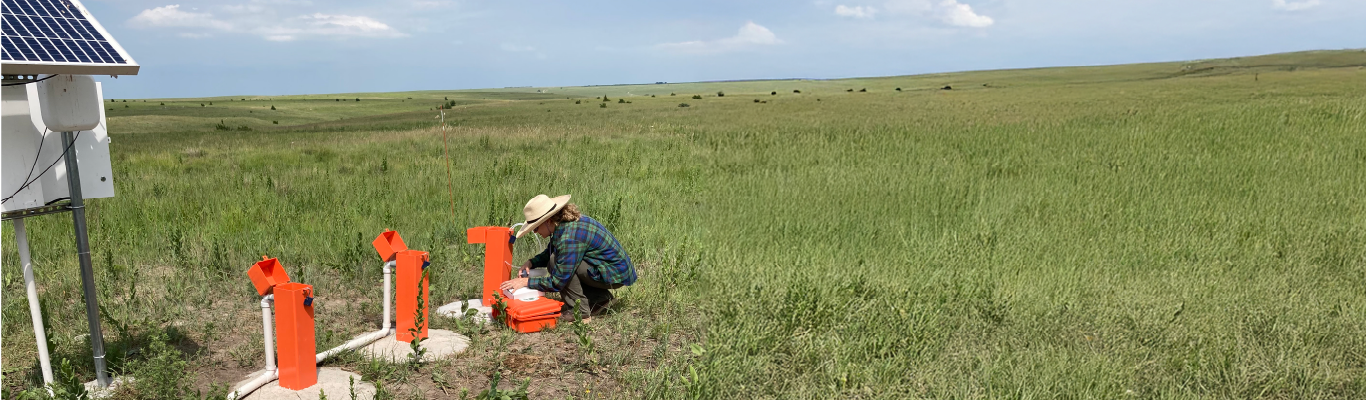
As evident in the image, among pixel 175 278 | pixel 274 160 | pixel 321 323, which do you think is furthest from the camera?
pixel 274 160

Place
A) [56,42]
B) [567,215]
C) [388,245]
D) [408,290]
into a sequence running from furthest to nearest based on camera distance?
[567,215] → [388,245] → [408,290] → [56,42]

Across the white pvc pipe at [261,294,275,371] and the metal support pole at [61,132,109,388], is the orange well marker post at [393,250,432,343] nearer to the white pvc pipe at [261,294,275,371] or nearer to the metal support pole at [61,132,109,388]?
the white pvc pipe at [261,294,275,371]

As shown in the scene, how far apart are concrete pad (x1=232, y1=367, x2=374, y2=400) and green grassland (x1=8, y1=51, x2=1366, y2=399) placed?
141 mm

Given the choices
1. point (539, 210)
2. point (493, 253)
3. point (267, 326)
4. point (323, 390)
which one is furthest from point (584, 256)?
point (267, 326)

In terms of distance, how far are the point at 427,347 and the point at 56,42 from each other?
2.52m

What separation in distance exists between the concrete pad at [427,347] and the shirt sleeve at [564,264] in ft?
2.05

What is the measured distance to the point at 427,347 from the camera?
16.4ft

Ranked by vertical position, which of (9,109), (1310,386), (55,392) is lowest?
(1310,386)

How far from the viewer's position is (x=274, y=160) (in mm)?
15070

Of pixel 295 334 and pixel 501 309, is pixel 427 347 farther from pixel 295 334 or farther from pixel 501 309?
pixel 295 334

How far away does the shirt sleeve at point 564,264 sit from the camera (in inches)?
209

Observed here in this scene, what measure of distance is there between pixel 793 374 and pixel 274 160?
44.9 feet

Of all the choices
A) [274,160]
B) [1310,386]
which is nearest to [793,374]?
[1310,386]

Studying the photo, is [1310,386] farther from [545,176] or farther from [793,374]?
[545,176]
